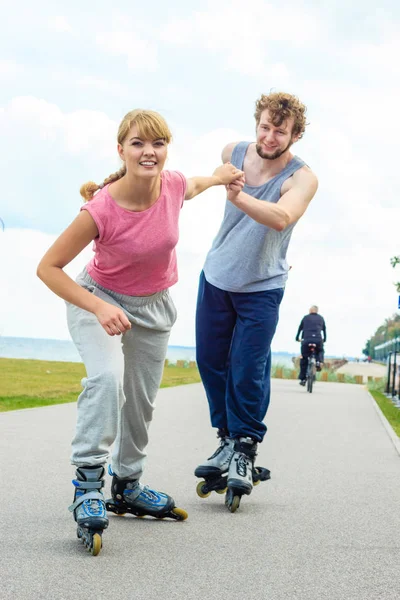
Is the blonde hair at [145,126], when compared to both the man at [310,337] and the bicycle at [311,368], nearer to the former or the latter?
the bicycle at [311,368]

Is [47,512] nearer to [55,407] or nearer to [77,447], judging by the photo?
[77,447]

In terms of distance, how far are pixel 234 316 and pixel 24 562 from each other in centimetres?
216

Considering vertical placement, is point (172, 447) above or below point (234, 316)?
below

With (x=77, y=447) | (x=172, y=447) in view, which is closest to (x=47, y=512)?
(x=77, y=447)

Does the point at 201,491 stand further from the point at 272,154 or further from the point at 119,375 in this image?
the point at 272,154

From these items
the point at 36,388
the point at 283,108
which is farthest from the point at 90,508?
the point at 36,388

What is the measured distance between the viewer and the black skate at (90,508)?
11.9 feet

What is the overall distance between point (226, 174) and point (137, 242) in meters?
0.81

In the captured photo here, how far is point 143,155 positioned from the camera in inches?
151

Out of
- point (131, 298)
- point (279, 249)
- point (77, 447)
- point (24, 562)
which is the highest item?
point (279, 249)

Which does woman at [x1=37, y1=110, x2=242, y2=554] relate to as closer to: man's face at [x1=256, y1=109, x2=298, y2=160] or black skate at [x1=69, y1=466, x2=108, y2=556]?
black skate at [x1=69, y1=466, x2=108, y2=556]

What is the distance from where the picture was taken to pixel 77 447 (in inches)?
150

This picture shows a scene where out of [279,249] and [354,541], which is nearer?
[354,541]

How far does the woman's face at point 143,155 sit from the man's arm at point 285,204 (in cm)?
65
